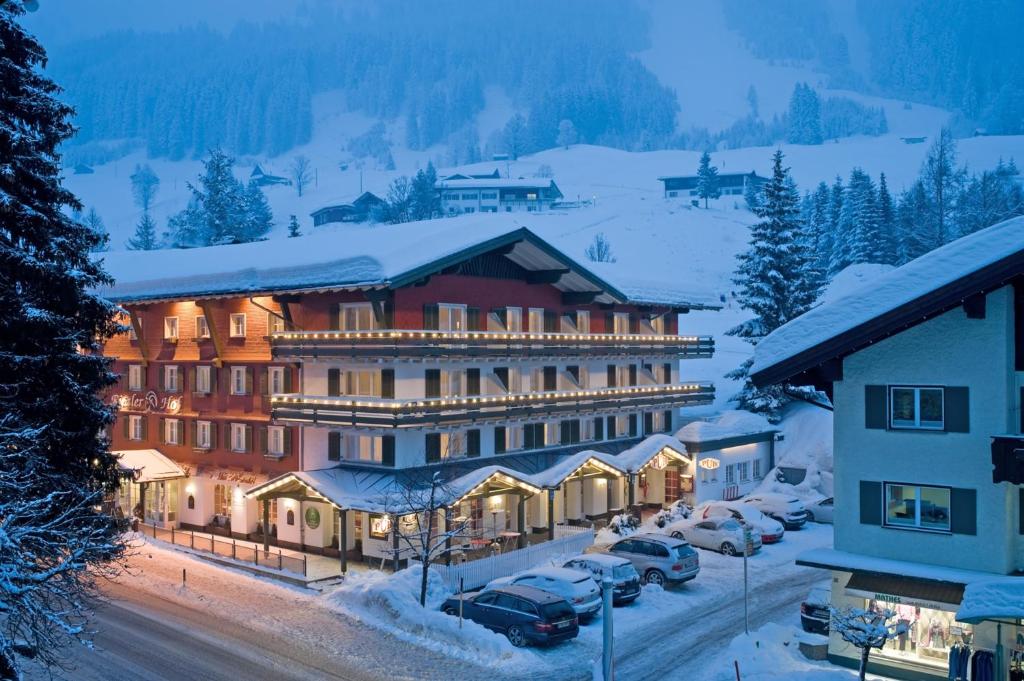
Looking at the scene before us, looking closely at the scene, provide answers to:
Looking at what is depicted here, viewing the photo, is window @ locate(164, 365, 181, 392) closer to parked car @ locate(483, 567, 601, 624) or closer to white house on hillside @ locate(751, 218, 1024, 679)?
parked car @ locate(483, 567, 601, 624)

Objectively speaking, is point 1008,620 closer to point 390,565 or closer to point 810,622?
point 810,622

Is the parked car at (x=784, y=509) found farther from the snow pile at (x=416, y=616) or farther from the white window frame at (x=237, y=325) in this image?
the white window frame at (x=237, y=325)

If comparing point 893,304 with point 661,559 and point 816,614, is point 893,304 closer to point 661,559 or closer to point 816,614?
point 816,614

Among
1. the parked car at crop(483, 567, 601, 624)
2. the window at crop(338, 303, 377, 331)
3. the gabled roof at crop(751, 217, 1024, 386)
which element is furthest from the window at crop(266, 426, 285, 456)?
the gabled roof at crop(751, 217, 1024, 386)

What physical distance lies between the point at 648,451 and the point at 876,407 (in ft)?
88.5

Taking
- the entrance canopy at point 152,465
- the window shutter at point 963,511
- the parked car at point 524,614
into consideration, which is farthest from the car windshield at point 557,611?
the entrance canopy at point 152,465

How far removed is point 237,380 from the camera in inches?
1951

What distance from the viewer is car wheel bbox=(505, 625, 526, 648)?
30.4 meters

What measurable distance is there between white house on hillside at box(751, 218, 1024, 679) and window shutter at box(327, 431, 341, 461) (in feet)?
76.5

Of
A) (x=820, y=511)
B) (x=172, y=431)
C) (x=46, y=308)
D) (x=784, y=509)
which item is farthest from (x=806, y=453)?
(x=46, y=308)

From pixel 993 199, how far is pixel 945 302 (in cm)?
11981

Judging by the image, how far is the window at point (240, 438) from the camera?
161 feet

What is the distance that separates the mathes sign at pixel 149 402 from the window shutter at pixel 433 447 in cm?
1660

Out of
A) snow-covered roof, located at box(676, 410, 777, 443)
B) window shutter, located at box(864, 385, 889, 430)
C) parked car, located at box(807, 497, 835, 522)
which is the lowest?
parked car, located at box(807, 497, 835, 522)
